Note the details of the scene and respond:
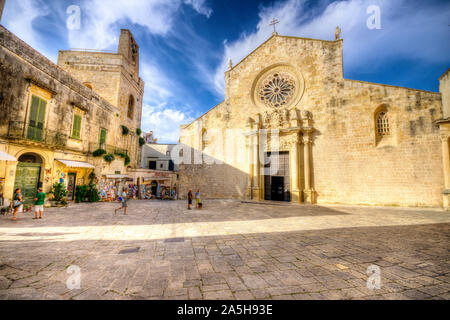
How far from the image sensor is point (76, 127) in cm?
1234

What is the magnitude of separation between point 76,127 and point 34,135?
3.06 metres

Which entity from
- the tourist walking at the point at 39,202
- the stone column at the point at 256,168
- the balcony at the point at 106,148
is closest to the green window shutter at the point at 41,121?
the balcony at the point at 106,148

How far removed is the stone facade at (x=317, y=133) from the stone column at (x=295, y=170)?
2.7 inches

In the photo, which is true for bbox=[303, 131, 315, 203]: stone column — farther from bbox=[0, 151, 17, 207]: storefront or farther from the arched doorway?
the arched doorway

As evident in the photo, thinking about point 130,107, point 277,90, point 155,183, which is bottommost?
point 155,183

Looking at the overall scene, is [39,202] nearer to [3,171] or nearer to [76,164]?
[3,171]

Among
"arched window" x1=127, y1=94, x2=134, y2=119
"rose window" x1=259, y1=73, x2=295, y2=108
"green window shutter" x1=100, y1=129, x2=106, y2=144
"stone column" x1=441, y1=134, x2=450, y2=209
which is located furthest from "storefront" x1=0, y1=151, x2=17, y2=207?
"stone column" x1=441, y1=134, x2=450, y2=209

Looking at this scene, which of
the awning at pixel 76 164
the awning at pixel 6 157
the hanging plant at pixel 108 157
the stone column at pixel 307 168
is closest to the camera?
the awning at pixel 6 157

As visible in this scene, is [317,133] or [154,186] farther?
[154,186]

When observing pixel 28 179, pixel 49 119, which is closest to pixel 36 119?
pixel 49 119

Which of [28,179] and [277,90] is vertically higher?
[277,90]

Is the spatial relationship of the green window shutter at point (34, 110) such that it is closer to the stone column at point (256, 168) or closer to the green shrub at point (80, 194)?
the green shrub at point (80, 194)

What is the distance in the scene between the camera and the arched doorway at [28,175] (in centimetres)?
900
